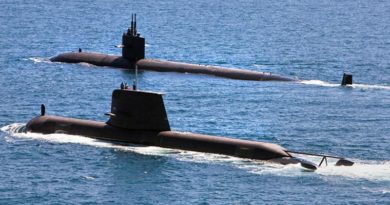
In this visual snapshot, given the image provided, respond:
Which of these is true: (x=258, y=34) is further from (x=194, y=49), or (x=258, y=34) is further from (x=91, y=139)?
(x=91, y=139)

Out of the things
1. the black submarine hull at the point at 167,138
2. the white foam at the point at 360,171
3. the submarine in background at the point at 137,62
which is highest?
the submarine in background at the point at 137,62

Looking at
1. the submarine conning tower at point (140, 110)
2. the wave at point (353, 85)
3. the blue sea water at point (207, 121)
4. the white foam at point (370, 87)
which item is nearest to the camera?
the blue sea water at point (207, 121)

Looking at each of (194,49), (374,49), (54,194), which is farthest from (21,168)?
(374,49)

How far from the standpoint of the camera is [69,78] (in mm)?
105750

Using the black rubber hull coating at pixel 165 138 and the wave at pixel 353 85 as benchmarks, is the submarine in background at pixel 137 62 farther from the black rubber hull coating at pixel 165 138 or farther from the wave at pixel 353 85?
the black rubber hull coating at pixel 165 138

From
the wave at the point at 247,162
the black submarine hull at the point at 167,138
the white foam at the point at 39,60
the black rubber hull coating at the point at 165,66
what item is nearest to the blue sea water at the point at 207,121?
the wave at the point at 247,162

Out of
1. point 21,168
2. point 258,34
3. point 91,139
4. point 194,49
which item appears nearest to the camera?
point 21,168

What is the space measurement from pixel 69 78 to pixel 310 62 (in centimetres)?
3060

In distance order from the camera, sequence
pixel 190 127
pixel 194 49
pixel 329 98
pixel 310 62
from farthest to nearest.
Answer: pixel 194 49 < pixel 310 62 < pixel 329 98 < pixel 190 127

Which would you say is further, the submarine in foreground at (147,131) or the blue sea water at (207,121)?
the submarine in foreground at (147,131)

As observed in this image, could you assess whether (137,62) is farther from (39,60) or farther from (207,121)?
(207,121)

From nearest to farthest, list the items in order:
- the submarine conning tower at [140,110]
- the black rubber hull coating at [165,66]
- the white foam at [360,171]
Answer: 1. the white foam at [360,171]
2. the submarine conning tower at [140,110]
3. the black rubber hull coating at [165,66]

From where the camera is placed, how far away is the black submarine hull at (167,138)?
2808 inches

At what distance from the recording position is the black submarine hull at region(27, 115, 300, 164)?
71312 millimetres
